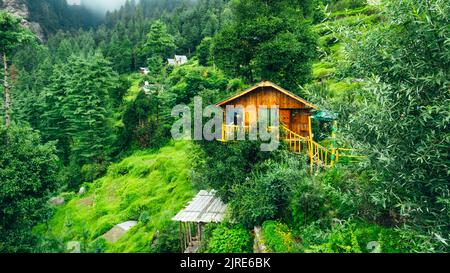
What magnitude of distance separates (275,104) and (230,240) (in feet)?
32.4

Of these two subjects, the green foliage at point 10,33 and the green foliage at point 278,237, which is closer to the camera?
the green foliage at point 278,237

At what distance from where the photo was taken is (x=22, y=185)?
48.0 ft

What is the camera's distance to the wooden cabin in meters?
20.2

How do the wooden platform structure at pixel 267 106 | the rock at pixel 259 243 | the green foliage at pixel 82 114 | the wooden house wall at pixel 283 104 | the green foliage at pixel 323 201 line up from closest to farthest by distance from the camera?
1. the green foliage at pixel 323 201
2. the rock at pixel 259 243
3. the wooden platform structure at pixel 267 106
4. the wooden house wall at pixel 283 104
5. the green foliage at pixel 82 114

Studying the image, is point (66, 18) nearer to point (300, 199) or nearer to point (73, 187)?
point (73, 187)

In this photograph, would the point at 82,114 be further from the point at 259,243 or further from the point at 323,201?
Result: the point at 323,201

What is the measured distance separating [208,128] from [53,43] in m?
116

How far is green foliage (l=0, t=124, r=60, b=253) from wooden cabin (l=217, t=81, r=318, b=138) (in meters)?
10.1

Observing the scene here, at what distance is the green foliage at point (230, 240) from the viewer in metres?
12.8

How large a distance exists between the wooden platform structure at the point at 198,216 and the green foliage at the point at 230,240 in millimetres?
745

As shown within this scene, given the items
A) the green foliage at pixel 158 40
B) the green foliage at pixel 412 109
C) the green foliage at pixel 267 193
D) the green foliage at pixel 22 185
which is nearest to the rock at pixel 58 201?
the green foliage at pixel 22 185

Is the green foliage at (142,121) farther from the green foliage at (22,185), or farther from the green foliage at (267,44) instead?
the green foliage at (22,185)

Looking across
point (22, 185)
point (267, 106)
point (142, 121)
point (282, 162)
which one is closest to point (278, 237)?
point (282, 162)

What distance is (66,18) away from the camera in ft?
578
